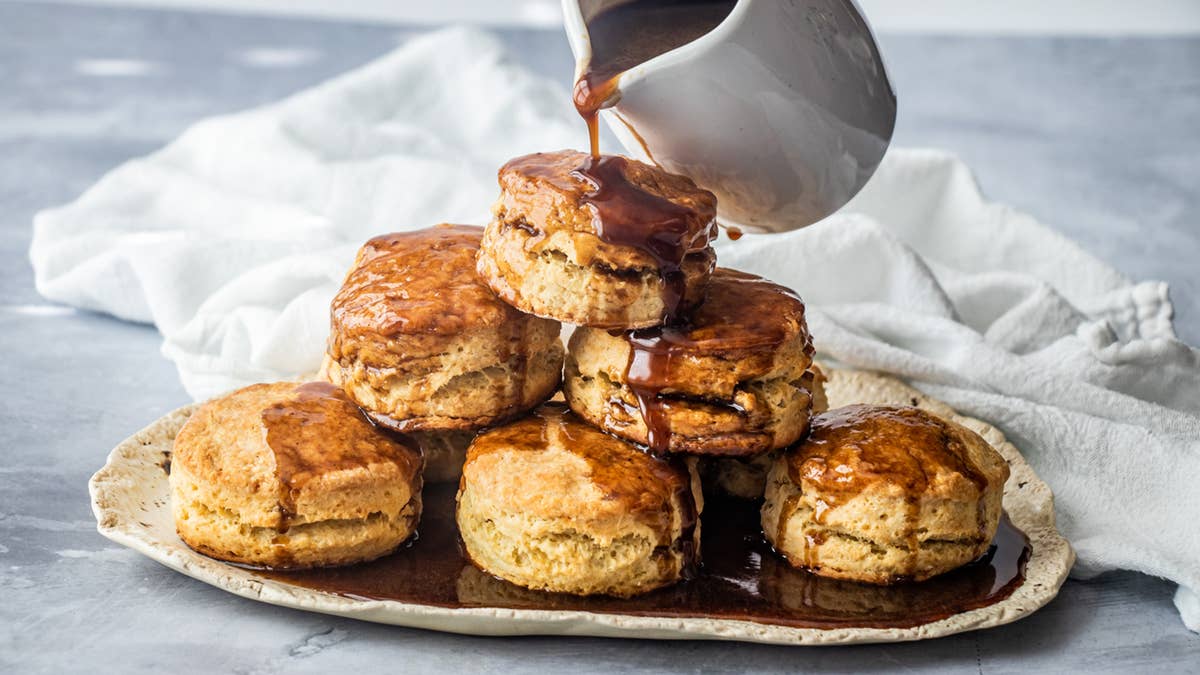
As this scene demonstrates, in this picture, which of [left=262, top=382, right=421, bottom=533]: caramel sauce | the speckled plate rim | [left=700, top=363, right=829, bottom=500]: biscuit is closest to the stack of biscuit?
[left=262, top=382, right=421, bottom=533]: caramel sauce

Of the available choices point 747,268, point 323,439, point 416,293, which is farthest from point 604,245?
point 747,268

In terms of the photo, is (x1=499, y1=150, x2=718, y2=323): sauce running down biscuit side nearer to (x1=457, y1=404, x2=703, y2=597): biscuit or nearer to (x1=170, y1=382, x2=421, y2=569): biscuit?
(x1=457, y1=404, x2=703, y2=597): biscuit

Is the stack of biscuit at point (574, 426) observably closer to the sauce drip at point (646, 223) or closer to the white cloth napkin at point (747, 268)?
the sauce drip at point (646, 223)

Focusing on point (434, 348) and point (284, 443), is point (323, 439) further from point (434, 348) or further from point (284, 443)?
point (434, 348)

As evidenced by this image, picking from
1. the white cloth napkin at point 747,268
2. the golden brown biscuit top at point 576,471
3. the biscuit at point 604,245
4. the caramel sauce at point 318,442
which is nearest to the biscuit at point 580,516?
the golden brown biscuit top at point 576,471

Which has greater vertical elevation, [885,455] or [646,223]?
[646,223]
